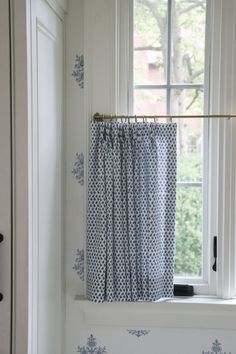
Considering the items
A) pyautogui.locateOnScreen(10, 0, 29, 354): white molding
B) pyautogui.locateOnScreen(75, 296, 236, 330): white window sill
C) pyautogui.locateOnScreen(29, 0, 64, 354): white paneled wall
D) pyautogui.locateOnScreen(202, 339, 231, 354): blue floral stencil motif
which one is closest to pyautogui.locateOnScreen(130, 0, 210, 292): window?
pyautogui.locateOnScreen(75, 296, 236, 330): white window sill

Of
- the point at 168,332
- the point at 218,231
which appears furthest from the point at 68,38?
the point at 168,332

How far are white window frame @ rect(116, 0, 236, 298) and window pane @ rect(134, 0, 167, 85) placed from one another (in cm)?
3

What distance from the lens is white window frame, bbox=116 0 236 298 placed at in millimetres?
1721

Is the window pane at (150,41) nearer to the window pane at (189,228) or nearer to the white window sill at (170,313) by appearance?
the window pane at (189,228)

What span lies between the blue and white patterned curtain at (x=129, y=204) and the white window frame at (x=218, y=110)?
0.18 metres

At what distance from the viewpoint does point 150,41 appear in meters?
1.83

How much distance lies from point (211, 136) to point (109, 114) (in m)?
0.43

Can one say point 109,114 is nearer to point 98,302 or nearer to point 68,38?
point 68,38

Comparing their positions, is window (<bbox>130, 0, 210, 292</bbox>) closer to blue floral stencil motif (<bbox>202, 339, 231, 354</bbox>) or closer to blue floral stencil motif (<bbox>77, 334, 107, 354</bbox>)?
blue floral stencil motif (<bbox>202, 339, 231, 354</bbox>)

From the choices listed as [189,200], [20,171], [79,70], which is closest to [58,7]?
[79,70]

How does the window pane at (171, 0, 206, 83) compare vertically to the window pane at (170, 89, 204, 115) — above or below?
above

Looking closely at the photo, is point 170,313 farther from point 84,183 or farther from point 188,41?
point 188,41

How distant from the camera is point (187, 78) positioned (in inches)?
71.8

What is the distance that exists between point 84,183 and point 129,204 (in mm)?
221
